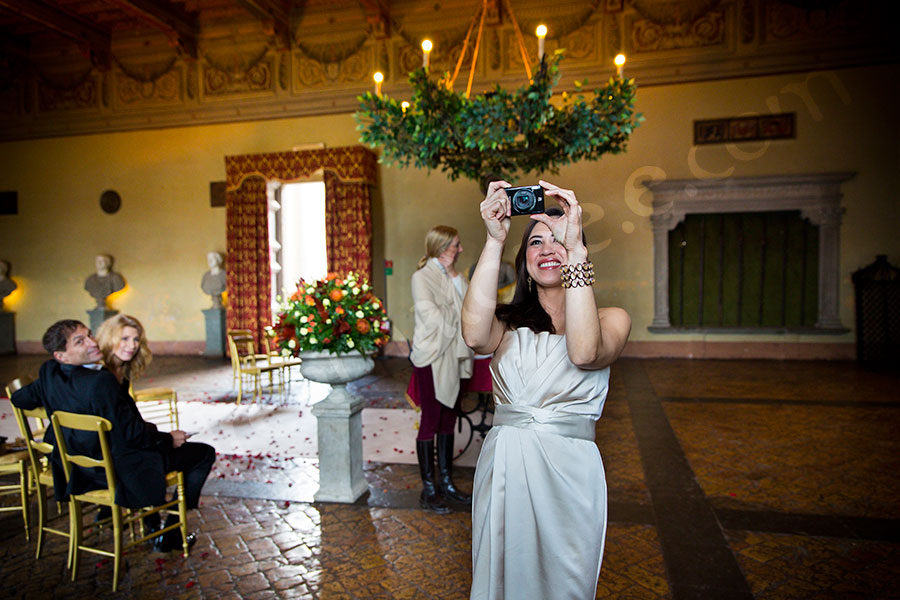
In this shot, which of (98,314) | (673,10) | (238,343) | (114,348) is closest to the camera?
(114,348)

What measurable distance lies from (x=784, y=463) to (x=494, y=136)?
325cm

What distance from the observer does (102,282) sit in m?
11.3

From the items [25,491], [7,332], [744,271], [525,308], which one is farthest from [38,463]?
[7,332]

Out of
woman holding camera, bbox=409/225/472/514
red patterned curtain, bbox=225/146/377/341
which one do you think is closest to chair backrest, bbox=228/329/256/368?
red patterned curtain, bbox=225/146/377/341

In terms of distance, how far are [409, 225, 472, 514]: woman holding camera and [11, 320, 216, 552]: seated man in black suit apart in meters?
1.41

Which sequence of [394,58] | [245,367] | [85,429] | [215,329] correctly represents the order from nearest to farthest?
[85,429], [245,367], [394,58], [215,329]

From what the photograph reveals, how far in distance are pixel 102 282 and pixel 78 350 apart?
9698 millimetres

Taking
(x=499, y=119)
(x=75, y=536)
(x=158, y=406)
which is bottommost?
(x=158, y=406)

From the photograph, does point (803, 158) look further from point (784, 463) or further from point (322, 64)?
point (322, 64)

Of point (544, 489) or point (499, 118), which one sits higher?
point (499, 118)

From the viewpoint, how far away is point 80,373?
2.85 metres

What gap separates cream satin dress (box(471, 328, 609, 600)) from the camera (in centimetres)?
156

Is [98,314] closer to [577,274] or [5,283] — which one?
[5,283]

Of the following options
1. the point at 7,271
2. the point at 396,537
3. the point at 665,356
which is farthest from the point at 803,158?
the point at 7,271
